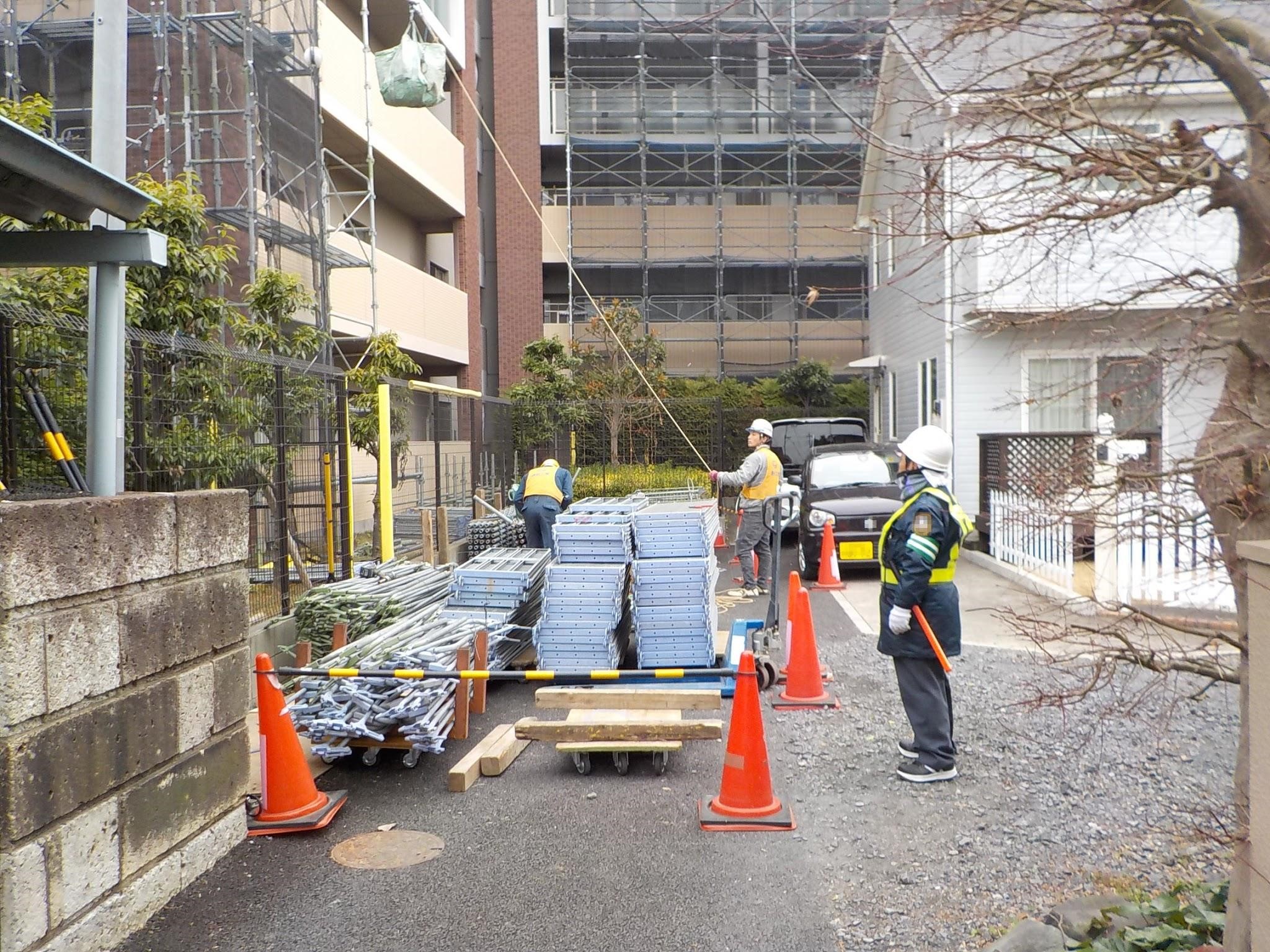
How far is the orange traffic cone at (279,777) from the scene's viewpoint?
584 centimetres

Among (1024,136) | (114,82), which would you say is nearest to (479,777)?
(114,82)

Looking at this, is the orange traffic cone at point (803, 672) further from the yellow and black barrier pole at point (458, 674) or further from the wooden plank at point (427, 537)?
the wooden plank at point (427, 537)

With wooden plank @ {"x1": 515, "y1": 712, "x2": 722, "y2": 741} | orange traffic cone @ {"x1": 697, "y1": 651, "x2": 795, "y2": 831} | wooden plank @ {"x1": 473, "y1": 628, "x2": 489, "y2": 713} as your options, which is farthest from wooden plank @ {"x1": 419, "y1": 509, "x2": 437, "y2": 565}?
orange traffic cone @ {"x1": 697, "y1": 651, "x2": 795, "y2": 831}

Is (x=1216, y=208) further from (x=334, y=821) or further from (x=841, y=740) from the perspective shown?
(x=334, y=821)

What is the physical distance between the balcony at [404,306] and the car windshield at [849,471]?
813cm

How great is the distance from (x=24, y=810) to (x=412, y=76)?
12.5 metres

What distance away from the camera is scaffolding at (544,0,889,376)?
31.3 m

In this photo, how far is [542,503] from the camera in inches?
479

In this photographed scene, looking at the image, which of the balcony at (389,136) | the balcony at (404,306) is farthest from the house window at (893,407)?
the balcony at (389,136)

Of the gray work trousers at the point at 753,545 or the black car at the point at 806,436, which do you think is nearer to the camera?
the gray work trousers at the point at 753,545

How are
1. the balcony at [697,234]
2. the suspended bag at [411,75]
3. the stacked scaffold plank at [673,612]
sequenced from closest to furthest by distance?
1. the stacked scaffold plank at [673,612]
2. the suspended bag at [411,75]
3. the balcony at [697,234]

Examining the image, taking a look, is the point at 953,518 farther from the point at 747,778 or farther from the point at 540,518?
the point at 540,518

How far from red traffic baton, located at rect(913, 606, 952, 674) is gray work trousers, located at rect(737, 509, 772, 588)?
20.3 ft

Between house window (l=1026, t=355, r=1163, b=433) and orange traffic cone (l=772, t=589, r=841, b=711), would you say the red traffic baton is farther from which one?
orange traffic cone (l=772, t=589, r=841, b=711)
